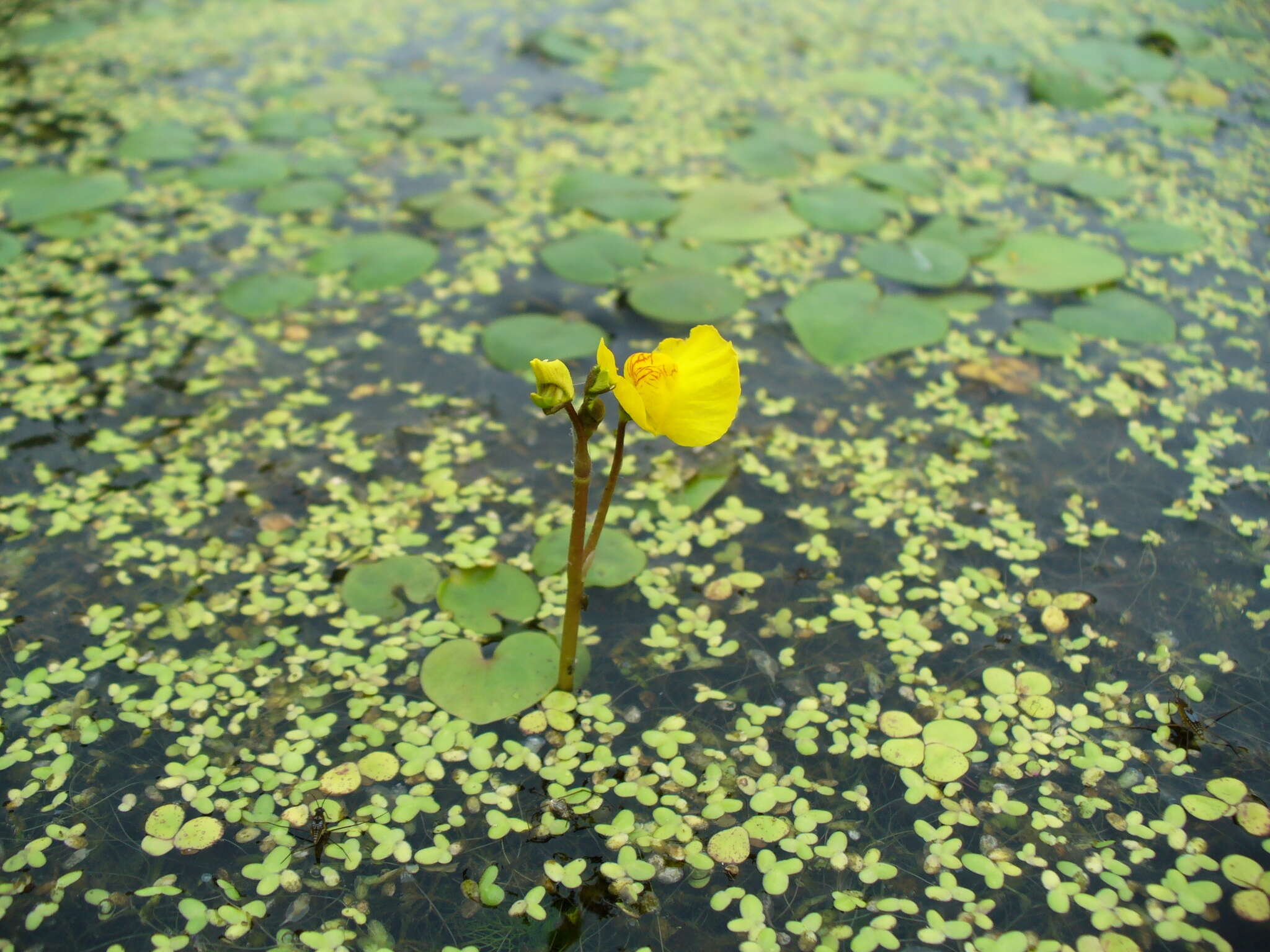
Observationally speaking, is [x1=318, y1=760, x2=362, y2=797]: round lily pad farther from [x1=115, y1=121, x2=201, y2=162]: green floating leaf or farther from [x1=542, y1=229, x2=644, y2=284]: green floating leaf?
[x1=115, y1=121, x2=201, y2=162]: green floating leaf

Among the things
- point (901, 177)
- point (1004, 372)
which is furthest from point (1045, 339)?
point (901, 177)

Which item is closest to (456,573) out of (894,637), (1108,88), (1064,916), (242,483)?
(242,483)

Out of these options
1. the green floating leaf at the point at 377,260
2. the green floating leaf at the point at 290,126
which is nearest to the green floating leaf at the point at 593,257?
the green floating leaf at the point at 377,260

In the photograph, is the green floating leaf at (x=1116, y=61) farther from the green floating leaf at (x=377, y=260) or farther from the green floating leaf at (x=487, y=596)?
the green floating leaf at (x=487, y=596)

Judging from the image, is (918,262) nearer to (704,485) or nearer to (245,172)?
(704,485)

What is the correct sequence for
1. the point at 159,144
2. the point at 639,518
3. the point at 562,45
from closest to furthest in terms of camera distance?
the point at 639,518 → the point at 159,144 → the point at 562,45

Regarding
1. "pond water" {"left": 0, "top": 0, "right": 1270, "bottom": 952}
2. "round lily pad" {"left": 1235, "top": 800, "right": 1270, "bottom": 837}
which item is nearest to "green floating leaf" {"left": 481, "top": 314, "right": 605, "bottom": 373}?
"pond water" {"left": 0, "top": 0, "right": 1270, "bottom": 952}

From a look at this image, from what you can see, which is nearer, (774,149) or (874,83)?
(774,149)
